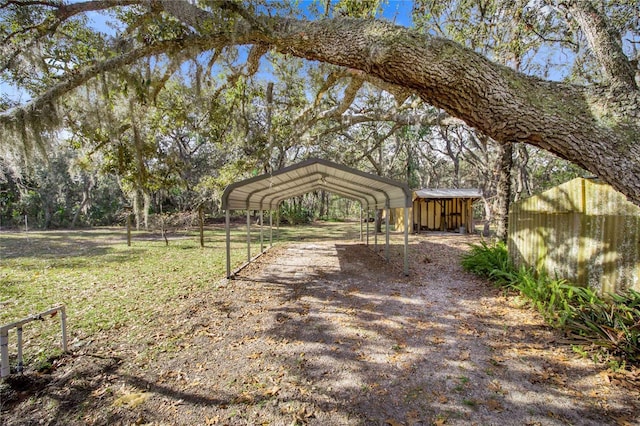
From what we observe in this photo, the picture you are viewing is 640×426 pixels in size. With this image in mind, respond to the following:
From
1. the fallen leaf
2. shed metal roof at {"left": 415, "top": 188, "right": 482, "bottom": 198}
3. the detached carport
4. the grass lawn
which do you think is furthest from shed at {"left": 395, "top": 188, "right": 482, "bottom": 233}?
the fallen leaf

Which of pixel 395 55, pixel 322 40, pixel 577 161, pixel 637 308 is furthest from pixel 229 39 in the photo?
pixel 637 308

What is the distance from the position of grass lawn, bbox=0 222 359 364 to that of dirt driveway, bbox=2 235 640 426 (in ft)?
1.94

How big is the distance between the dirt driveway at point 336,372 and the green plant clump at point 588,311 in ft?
0.96

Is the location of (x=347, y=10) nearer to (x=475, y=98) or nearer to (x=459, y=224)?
(x=475, y=98)

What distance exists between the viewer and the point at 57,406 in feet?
8.53

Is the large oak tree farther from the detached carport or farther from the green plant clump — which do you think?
the detached carport

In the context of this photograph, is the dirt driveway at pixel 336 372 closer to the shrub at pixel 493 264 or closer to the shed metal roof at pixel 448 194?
the shrub at pixel 493 264

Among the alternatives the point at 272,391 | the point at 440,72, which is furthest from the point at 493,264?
the point at 272,391

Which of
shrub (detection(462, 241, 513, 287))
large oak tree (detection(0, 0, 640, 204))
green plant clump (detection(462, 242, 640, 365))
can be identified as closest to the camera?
large oak tree (detection(0, 0, 640, 204))

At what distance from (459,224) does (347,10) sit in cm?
1501

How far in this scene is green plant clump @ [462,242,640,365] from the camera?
3.32 m

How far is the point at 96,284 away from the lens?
655 centimetres

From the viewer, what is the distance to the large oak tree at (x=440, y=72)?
215 cm

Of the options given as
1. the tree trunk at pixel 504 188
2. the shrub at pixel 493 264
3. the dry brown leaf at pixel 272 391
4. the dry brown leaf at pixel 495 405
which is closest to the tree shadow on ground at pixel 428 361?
the dry brown leaf at pixel 495 405
